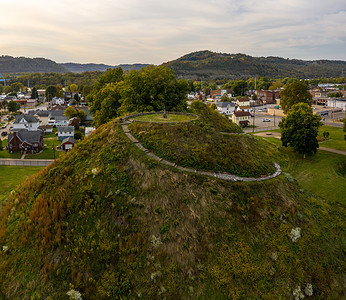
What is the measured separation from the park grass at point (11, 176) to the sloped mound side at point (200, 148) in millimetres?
18675

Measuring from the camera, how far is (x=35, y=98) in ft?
449

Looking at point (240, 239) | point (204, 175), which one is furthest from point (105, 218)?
point (240, 239)

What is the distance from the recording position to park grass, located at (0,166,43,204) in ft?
101

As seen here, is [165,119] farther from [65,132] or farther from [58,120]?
[58,120]

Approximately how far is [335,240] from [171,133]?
14.7 m

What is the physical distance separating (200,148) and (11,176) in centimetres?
2804

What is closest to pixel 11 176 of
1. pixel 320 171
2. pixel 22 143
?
pixel 22 143

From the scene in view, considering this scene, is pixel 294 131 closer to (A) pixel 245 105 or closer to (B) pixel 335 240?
(B) pixel 335 240

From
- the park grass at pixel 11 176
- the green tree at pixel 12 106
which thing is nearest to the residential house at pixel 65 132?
the park grass at pixel 11 176

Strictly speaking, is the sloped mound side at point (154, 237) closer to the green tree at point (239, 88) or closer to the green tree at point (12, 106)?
the green tree at point (12, 106)

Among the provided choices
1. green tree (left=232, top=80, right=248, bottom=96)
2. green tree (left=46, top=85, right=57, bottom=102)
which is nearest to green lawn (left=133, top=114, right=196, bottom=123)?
green tree (left=46, top=85, right=57, bottom=102)

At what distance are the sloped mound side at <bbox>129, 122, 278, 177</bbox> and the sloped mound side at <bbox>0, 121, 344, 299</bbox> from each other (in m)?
1.49

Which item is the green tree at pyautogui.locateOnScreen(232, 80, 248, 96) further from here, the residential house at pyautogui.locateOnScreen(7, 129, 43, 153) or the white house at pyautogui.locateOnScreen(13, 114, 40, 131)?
the residential house at pyautogui.locateOnScreen(7, 129, 43, 153)

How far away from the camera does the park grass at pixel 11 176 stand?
101 ft
